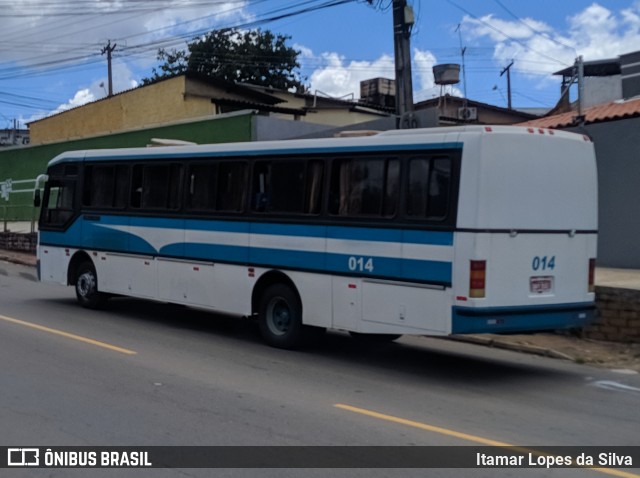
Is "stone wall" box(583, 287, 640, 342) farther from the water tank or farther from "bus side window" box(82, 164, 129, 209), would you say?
the water tank

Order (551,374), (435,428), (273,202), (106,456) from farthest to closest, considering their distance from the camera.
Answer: (273,202)
(551,374)
(435,428)
(106,456)

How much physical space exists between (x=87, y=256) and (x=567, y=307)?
9.05 meters

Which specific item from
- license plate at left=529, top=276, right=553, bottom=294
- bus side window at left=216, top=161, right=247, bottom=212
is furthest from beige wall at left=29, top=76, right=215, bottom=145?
license plate at left=529, top=276, right=553, bottom=294

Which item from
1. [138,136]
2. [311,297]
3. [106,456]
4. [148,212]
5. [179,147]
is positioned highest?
[138,136]

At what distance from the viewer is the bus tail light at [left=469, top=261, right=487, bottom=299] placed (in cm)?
882

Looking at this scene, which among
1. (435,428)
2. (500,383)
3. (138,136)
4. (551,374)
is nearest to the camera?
(435,428)

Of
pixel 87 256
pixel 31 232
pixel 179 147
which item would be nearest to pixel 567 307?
pixel 179 147

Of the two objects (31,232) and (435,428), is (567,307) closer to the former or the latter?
(435,428)

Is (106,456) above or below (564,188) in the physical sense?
below

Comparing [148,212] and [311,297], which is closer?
[311,297]

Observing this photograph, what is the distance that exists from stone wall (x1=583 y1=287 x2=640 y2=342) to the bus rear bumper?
2.32 m

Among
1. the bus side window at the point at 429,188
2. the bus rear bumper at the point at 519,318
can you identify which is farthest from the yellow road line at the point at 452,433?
the bus side window at the point at 429,188

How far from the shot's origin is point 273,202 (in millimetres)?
11266

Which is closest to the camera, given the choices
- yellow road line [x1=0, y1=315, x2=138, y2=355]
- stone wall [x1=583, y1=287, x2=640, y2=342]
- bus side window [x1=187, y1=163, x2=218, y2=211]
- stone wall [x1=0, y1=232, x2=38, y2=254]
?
yellow road line [x1=0, y1=315, x2=138, y2=355]
